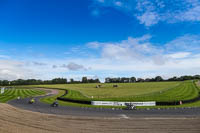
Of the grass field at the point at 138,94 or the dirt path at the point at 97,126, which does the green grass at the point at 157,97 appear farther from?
the dirt path at the point at 97,126

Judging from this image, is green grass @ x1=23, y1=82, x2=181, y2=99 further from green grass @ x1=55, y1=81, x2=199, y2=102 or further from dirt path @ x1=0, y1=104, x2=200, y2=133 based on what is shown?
dirt path @ x1=0, y1=104, x2=200, y2=133

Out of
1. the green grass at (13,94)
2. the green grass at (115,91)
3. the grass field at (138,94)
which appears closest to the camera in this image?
the grass field at (138,94)

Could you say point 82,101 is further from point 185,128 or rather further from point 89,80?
point 89,80

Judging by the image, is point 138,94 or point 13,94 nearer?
point 138,94

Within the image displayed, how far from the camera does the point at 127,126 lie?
18.2 meters

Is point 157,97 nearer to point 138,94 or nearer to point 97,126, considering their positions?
point 138,94

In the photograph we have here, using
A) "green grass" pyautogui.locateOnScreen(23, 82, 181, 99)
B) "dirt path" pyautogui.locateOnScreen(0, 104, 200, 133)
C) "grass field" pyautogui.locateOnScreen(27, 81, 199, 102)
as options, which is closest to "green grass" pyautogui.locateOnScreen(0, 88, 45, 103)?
"grass field" pyautogui.locateOnScreen(27, 81, 199, 102)

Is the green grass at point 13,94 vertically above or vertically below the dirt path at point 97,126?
below

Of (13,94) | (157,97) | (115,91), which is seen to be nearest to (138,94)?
(157,97)

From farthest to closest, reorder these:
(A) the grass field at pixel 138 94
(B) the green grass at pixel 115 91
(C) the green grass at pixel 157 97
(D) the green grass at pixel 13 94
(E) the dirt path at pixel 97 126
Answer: (B) the green grass at pixel 115 91 → (D) the green grass at pixel 13 94 → (A) the grass field at pixel 138 94 → (C) the green grass at pixel 157 97 → (E) the dirt path at pixel 97 126

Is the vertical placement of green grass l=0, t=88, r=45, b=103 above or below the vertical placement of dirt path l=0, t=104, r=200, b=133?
below

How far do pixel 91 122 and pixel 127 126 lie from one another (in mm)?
4714

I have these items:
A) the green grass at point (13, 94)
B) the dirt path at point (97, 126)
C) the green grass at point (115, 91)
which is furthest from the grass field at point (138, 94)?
the dirt path at point (97, 126)

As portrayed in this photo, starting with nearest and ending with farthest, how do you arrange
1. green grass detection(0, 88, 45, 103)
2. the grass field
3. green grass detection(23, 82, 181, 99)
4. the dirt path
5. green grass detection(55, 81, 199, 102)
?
the dirt path → green grass detection(55, 81, 199, 102) → the grass field → green grass detection(0, 88, 45, 103) → green grass detection(23, 82, 181, 99)
